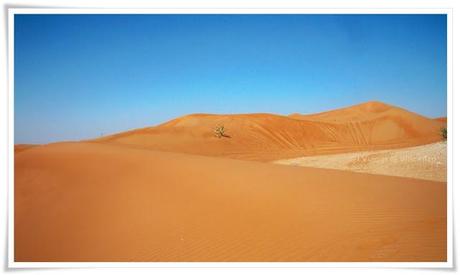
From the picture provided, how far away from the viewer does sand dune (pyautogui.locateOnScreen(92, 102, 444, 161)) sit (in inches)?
754

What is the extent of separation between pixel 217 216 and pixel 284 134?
18.6 m

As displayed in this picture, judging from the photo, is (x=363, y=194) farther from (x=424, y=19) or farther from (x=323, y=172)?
(x=424, y=19)

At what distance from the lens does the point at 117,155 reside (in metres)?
7.93

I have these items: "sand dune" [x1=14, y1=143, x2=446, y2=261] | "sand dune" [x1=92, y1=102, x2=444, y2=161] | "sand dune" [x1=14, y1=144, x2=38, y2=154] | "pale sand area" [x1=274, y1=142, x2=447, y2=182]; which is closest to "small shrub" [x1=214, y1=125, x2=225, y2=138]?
"sand dune" [x1=92, y1=102, x2=444, y2=161]

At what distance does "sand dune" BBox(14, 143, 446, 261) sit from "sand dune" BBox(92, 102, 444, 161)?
10611 mm

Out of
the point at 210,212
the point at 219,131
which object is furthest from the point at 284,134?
the point at 210,212

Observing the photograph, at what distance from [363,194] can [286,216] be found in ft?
4.86

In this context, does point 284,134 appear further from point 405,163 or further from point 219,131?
point 405,163

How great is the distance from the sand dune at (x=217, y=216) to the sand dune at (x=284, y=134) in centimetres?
1061

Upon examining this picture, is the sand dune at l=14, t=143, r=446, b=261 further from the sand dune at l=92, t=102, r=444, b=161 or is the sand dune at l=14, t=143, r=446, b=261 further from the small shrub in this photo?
the small shrub

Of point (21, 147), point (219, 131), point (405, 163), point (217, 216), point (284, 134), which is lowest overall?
point (217, 216)

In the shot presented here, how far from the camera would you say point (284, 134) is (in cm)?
2356

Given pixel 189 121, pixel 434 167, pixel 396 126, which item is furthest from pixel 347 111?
pixel 434 167

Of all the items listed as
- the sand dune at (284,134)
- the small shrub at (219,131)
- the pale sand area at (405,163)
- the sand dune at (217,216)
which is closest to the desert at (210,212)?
the sand dune at (217,216)
